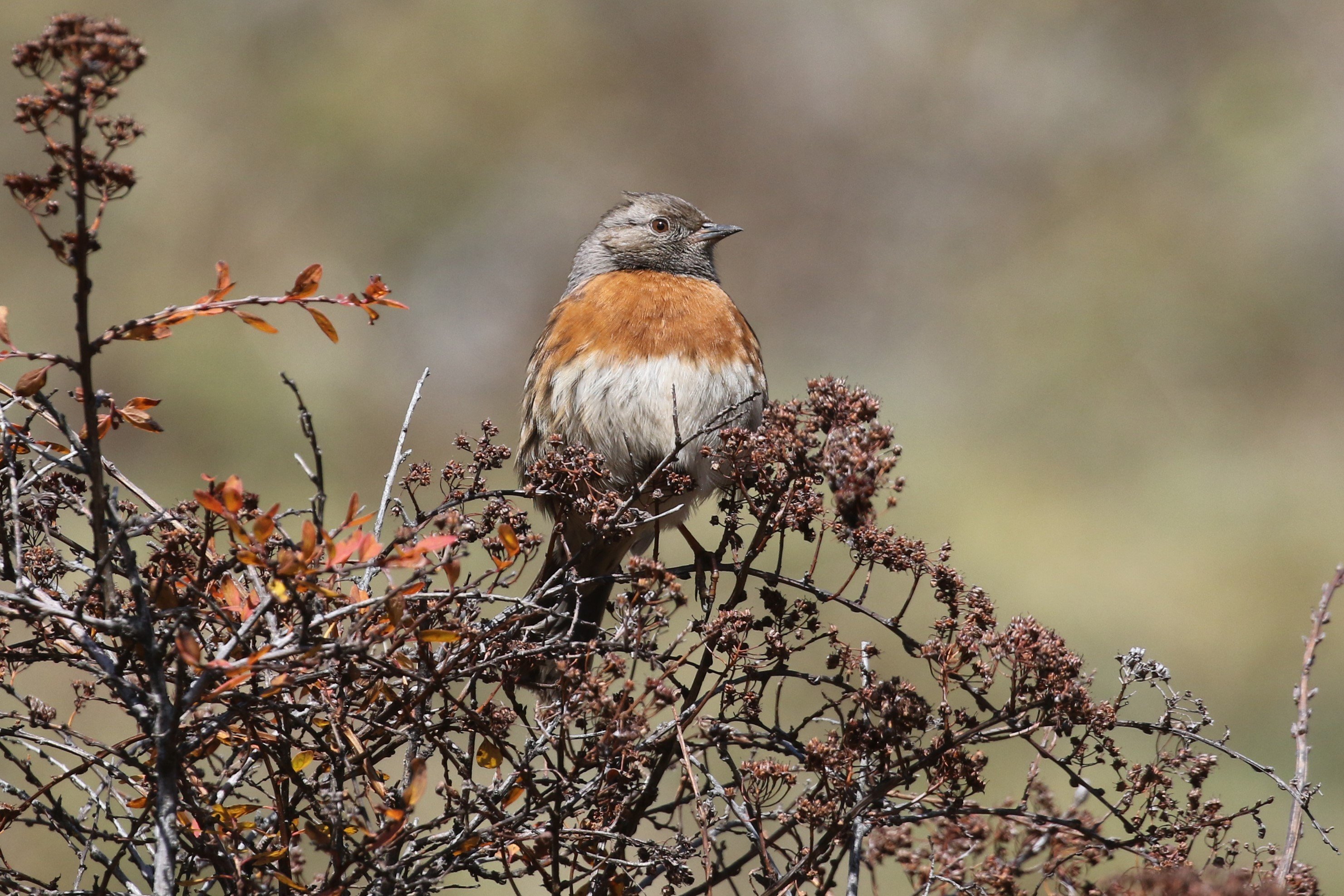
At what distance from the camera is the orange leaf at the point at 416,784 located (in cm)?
202

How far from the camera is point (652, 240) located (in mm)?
5594

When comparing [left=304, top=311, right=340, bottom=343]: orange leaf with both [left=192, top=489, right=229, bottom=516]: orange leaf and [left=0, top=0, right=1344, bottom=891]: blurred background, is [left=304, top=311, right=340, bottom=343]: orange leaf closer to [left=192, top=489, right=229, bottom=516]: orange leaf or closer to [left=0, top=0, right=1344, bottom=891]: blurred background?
[left=192, top=489, right=229, bottom=516]: orange leaf

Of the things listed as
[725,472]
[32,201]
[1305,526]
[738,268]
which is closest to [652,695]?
[725,472]

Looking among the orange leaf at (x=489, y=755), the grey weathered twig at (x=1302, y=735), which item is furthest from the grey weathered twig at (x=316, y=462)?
the grey weathered twig at (x=1302, y=735)

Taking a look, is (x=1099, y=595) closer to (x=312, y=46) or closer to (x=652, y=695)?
(x=652, y=695)

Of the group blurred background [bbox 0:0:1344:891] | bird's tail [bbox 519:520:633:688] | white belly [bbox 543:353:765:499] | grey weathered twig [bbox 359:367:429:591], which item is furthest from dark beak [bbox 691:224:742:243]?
blurred background [bbox 0:0:1344:891]

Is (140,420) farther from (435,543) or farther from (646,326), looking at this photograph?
(646,326)

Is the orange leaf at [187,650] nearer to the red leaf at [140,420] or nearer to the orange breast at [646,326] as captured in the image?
the red leaf at [140,420]

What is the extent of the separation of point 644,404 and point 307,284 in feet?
7.87

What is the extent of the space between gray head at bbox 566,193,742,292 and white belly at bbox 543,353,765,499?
848 mm

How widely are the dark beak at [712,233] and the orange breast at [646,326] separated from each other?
661mm

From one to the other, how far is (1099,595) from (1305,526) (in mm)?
2540

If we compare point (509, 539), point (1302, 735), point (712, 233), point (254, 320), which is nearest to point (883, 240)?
point (712, 233)

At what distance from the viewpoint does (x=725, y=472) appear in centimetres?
302
